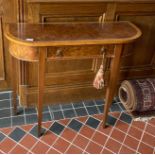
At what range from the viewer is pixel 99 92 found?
243 centimetres

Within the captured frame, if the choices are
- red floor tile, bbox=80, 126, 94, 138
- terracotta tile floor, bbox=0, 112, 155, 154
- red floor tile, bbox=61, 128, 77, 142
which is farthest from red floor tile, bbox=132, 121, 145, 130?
red floor tile, bbox=61, 128, 77, 142

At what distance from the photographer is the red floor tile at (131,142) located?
1987 mm

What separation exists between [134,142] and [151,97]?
18.0 inches

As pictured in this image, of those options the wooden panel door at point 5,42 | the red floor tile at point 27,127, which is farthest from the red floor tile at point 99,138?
the wooden panel door at point 5,42

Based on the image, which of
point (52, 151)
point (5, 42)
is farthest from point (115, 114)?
point (5, 42)

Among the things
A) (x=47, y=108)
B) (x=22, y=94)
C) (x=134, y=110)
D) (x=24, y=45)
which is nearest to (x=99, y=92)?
(x=134, y=110)

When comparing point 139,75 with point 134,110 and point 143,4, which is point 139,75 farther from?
point 143,4

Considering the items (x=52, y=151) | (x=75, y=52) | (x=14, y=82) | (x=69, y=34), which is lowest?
(x=52, y=151)

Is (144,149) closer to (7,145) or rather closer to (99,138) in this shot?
(99,138)

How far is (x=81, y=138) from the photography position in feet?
6.60

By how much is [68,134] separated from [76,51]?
0.74 meters

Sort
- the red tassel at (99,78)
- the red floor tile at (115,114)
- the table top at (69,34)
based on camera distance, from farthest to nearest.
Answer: the red floor tile at (115,114)
the red tassel at (99,78)
the table top at (69,34)

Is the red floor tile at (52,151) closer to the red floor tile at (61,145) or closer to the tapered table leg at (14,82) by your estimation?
the red floor tile at (61,145)

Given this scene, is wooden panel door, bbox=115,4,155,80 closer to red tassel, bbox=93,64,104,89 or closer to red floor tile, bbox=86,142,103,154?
red tassel, bbox=93,64,104,89
